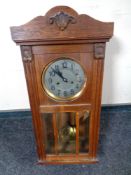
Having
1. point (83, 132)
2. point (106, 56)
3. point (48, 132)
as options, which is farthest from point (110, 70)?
point (48, 132)

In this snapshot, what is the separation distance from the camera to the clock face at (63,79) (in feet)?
3.01

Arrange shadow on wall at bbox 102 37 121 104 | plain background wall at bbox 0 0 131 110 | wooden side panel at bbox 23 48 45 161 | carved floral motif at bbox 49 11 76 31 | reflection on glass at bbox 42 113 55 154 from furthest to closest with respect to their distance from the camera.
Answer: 1. shadow on wall at bbox 102 37 121 104
2. plain background wall at bbox 0 0 131 110
3. reflection on glass at bbox 42 113 55 154
4. wooden side panel at bbox 23 48 45 161
5. carved floral motif at bbox 49 11 76 31

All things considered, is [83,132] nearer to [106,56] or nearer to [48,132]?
[48,132]

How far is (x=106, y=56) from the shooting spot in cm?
143

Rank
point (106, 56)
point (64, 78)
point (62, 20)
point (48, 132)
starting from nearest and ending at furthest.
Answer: point (62, 20)
point (64, 78)
point (48, 132)
point (106, 56)

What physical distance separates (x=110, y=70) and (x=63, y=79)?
2.16 ft

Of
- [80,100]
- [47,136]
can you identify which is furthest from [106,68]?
[47,136]

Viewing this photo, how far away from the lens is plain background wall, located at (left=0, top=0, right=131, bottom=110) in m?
1.26

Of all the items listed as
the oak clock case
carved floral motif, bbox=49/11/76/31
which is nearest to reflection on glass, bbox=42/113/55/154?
the oak clock case

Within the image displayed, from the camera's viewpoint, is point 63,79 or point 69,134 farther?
point 69,134

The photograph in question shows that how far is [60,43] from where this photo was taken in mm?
839

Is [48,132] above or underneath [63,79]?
underneath

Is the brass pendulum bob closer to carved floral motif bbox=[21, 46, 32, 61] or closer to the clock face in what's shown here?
the clock face


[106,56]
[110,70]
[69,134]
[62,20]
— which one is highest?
[62,20]
